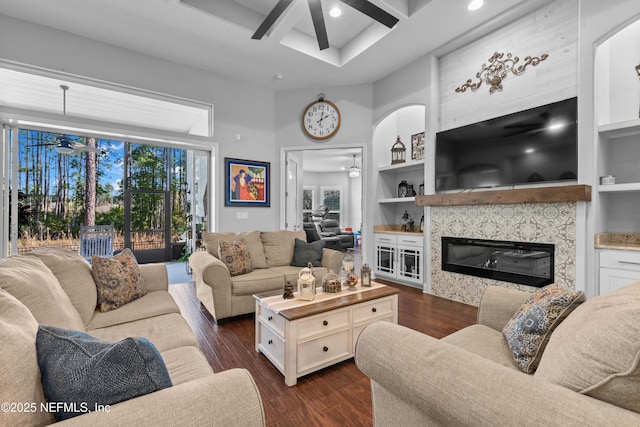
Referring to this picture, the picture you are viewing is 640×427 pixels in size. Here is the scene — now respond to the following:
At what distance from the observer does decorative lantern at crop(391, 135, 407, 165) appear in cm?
457

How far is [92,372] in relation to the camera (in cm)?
71

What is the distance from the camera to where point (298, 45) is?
3713 mm

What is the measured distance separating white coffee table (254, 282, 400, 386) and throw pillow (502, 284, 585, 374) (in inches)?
42.0

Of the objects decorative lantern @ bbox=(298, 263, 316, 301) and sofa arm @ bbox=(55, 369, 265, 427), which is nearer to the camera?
sofa arm @ bbox=(55, 369, 265, 427)

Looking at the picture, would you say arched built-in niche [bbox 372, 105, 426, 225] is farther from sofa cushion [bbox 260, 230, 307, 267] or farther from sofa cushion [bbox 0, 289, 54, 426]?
sofa cushion [bbox 0, 289, 54, 426]

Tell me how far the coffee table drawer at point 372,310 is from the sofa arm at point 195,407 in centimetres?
142

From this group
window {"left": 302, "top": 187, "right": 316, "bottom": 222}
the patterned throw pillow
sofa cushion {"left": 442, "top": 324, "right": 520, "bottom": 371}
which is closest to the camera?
sofa cushion {"left": 442, "top": 324, "right": 520, "bottom": 371}

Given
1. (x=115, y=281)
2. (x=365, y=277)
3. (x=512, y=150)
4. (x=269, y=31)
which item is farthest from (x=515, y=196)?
(x=115, y=281)

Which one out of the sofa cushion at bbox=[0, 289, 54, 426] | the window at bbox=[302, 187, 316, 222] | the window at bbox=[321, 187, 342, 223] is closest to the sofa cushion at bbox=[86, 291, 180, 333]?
the sofa cushion at bbox=[0, 289, 54, 426]

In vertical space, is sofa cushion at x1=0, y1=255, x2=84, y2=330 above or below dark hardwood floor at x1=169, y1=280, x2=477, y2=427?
above

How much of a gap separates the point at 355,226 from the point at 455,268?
6.86 metres

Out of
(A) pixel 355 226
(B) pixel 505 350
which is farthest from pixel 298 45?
(A) pixel 355 226

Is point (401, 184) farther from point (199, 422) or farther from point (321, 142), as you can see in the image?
point (199, 422)

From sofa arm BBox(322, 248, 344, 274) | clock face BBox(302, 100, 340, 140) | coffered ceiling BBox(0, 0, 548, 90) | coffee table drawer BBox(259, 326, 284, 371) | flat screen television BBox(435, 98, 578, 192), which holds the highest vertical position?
coffered ceiling BBox(0, 0, 548, 90)
